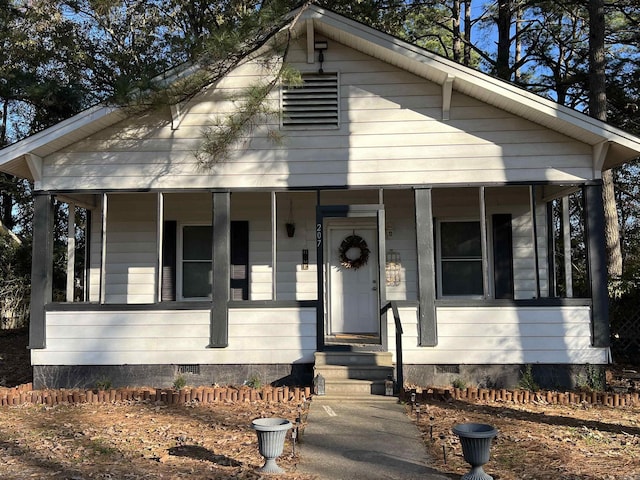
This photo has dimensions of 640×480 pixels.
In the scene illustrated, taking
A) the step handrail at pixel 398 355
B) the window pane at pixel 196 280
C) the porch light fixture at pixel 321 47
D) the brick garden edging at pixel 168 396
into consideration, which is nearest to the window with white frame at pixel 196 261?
the window pane at pixel 196 280

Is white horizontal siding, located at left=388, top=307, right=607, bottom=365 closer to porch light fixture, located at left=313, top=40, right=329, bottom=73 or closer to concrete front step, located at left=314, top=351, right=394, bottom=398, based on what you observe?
concrete front step, located at left=314, top=351, right=394, bottom=398

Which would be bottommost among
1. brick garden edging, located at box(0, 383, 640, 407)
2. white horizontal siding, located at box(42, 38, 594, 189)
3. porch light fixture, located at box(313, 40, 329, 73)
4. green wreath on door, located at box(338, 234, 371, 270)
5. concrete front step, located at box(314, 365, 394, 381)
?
brick garden edging, located at box(0, 383, 640, 407)

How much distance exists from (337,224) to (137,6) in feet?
33.7

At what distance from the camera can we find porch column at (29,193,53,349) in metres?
8.51

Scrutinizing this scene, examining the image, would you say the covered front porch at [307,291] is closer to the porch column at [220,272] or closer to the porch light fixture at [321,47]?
the porch column at [220,272]

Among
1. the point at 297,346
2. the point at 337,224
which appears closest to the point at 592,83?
the point at 337,224

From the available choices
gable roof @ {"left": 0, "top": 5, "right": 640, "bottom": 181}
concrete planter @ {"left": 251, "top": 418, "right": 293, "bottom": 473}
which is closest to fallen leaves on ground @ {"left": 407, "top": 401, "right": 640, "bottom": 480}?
concrete planter @ {"left": 251, "top": 418, "right": 293, "bottom": 473}

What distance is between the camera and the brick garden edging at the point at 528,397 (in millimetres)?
7590

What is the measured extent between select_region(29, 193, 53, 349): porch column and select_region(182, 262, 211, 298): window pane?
230cm

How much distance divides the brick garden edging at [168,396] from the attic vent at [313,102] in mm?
4105

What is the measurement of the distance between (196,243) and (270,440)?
238 inches

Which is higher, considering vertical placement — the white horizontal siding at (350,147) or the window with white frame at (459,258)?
the white horizontal siding at (350,147)

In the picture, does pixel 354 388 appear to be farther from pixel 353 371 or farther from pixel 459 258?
pixel 459 258

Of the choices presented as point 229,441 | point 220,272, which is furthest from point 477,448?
point 220,272
